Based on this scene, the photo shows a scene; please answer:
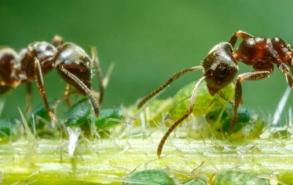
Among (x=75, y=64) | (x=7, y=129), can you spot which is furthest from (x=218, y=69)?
(x=7, y=129)

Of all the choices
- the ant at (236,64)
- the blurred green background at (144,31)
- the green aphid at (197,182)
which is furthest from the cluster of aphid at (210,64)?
the blurred green background at (144,31)

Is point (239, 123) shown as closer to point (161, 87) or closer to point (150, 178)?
point (161, 87)

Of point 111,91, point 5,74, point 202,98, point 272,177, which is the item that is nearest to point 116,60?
point 111,91

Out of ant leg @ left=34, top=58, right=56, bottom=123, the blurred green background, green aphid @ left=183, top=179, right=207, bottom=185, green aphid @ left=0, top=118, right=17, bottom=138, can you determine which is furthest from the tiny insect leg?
green aphid @ left=183, top=179, right=207, bottom=185

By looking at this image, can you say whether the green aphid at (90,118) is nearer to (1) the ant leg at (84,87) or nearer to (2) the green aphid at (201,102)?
(1) the ant leg at (84,87)

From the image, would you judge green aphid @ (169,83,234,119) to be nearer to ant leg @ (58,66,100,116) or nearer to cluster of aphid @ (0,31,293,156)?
cluster of aphid @ (0,31,293,156)

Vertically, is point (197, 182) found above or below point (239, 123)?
below
